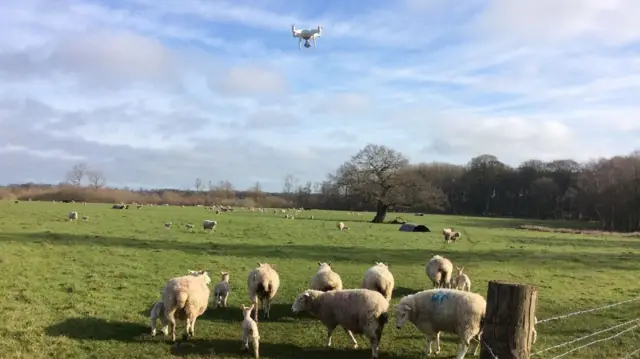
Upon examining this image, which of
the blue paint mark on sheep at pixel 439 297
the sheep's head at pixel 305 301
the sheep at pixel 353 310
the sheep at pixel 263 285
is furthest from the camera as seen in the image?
the sheep at pixel 263 285

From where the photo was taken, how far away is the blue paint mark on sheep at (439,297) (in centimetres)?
1098

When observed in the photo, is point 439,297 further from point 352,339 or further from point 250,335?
point 250,335

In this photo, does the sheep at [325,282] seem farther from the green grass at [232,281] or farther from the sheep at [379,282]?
the green grass at [232,281]

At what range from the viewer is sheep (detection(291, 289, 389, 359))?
1140 centimetres

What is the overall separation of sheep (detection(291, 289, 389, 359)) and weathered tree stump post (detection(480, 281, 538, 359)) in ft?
21.8

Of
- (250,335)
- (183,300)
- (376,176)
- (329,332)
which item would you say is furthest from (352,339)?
(376,176)

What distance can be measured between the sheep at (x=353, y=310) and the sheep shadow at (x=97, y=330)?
3.79 meters

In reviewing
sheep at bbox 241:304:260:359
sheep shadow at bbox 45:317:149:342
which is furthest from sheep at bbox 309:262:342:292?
sheep shadow at bbox 45:317:149:342

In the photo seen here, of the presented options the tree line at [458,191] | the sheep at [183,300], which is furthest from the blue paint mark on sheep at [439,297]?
the tree line at [458,191]

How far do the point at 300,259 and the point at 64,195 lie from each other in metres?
93.9

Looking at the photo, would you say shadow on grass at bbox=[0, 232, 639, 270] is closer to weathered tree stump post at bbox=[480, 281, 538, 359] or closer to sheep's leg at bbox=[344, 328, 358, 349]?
sheep's leg at bbox=[344, 328, 358, 349]

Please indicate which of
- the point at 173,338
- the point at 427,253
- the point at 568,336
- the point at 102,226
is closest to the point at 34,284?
the point at 173,338

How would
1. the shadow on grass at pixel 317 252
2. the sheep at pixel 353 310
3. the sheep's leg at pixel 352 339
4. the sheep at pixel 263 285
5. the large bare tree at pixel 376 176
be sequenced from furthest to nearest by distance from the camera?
1. the large bare tree at pixel 376 176
2. the shadow on grass at pixel 317 252
3. the sheep at pixel 263 285
4. the sheep's leg at pixel 352 339
5. the sheep at pixel 353 310

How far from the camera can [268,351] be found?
11.6m
